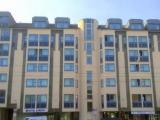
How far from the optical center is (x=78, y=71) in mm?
60875

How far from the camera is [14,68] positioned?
59188mm

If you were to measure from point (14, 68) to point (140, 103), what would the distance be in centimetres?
2740

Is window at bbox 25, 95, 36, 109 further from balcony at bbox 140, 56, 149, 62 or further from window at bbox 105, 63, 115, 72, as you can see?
balcony at bbox 140, 56, 149, 62

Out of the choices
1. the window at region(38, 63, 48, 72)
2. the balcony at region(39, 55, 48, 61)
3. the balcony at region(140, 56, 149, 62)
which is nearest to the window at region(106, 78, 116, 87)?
the balcony at region(140, 56, 149, 62)

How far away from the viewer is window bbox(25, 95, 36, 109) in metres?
57.1

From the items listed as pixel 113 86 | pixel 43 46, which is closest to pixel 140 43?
pixel 113 86

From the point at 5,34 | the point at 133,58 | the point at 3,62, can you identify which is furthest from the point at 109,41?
the point at 3,62

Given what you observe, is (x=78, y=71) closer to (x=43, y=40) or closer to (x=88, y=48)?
(x=88, y=48)

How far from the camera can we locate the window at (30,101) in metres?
57.1

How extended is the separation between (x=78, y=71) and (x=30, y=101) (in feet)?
39.4

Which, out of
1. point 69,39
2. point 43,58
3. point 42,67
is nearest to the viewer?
point 42,67

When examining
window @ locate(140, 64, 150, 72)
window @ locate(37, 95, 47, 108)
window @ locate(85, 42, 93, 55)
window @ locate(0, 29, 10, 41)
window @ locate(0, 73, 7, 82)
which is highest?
window @ locate(0, 29, 10, 41)

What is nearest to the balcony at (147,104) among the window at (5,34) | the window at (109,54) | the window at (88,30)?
the window at (109,54)

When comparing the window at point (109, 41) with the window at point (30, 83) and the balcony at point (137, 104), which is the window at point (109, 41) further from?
the window at point (30, 83)
